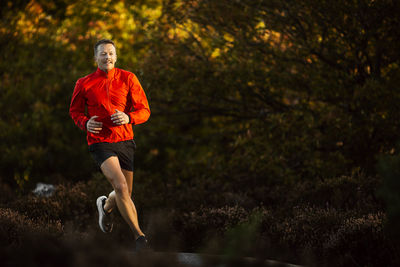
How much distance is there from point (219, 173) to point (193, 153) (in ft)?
9.64

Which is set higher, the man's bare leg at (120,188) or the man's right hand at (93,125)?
the man's right hand at (93,125)

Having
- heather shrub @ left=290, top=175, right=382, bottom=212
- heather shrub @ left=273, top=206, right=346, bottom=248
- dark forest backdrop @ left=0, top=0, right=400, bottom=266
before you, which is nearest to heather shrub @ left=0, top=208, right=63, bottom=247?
dark forest backdrop @ left=0, top=0, right=400, bottom=266

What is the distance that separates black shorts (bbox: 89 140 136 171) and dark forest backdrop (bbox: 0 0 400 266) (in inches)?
35.2

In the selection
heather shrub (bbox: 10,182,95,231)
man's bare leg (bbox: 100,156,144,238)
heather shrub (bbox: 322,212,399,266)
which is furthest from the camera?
heather shrub (bbox: 10,182,95,231)

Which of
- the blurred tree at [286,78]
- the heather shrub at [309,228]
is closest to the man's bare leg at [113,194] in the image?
the heather shrub at [309,228]

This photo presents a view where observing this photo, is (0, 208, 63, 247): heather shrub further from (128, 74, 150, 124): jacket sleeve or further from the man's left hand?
(128, 74, 150, 124): jacket sleeve

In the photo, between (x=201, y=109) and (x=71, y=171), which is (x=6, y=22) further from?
(x=201, y=109)

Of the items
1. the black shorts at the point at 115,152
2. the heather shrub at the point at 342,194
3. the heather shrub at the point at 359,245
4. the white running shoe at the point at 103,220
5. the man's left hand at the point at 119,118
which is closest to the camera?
the heather shrub at the point at 359,245

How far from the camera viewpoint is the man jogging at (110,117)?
493 cm

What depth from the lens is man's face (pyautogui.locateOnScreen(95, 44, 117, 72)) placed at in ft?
16.6

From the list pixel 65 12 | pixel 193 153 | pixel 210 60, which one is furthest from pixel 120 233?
pixel 65 12

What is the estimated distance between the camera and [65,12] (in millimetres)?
14539

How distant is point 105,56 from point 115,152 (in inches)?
36.0

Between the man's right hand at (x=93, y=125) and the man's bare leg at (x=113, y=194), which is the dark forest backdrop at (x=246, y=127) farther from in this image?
the man's right hand at (x=93, y=125)
